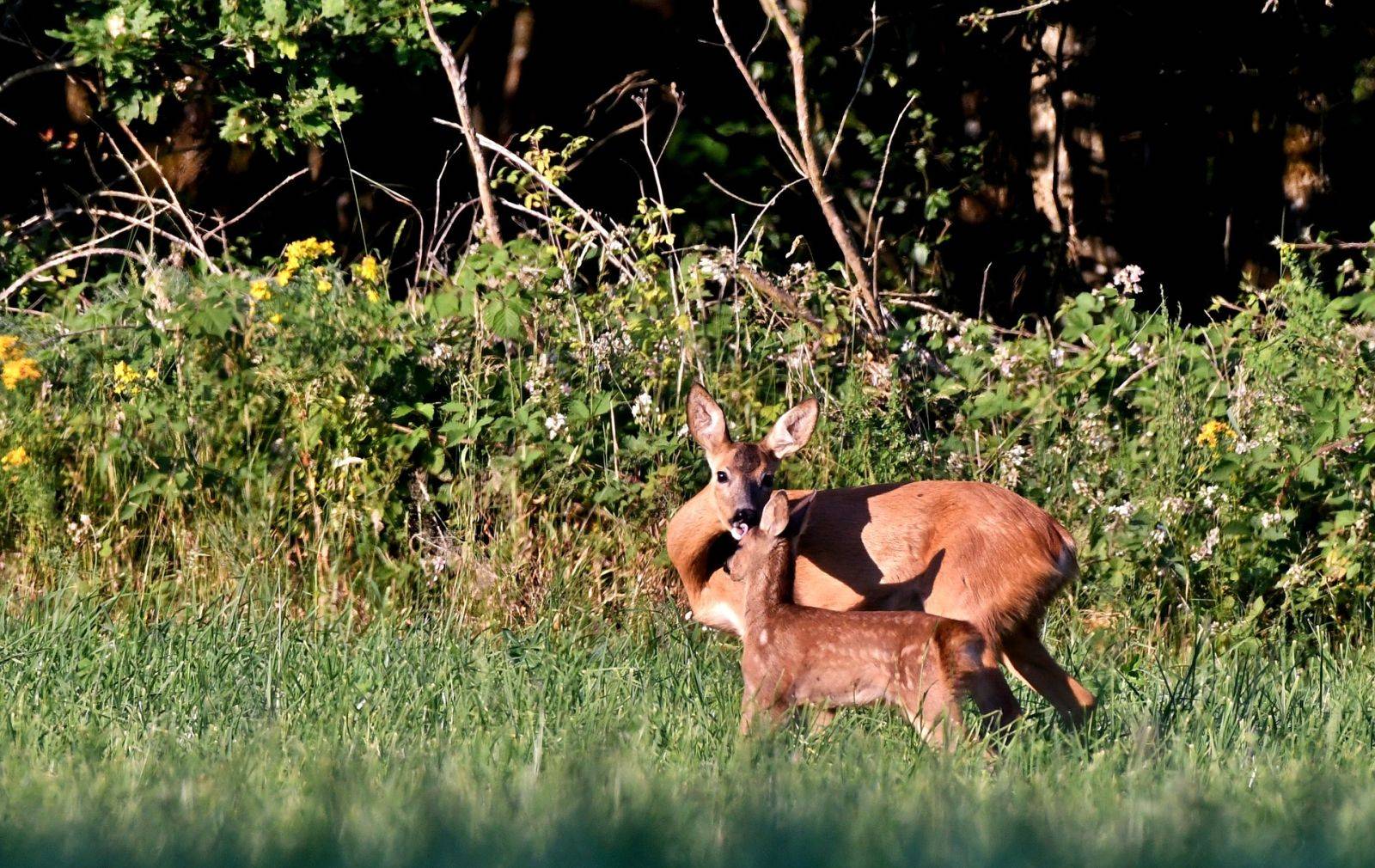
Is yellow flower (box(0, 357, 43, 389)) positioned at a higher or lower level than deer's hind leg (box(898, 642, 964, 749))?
lower

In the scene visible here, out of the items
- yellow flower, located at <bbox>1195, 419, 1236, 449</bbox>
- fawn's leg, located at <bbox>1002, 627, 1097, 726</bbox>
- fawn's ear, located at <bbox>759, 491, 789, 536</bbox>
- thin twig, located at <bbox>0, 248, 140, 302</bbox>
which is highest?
fawn's ear, located at <bbox>759, 491, 789, 536</bbox>

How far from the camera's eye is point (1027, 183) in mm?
11242

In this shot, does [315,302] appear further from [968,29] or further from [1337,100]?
[1337,100]

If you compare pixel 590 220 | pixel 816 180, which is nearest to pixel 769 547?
pixel 590 220

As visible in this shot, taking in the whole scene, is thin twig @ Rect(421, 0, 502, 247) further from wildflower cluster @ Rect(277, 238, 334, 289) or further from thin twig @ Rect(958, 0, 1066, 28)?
thin twig @ Rect(958, 0, 1066, 28)

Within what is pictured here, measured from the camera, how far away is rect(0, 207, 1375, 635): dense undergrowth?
7.00m

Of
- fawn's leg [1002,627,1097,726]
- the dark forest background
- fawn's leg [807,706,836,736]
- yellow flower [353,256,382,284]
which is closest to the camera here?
fawn's leg [807,706,836,736]

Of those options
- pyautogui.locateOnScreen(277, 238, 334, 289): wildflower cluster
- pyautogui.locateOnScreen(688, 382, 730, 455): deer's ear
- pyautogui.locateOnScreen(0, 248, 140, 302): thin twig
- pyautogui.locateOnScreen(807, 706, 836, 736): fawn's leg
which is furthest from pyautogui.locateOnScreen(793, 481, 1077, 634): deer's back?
pyautogui.locateOnScreen(0, 248, 140, 302): thin twig

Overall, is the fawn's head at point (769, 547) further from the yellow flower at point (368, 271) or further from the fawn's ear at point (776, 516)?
the yellow flower at point (368, 271)

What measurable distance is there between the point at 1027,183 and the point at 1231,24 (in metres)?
1.56

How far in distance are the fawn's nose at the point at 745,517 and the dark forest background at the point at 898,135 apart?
417 centimetres

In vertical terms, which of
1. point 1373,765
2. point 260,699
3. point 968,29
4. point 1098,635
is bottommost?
point 1098,635

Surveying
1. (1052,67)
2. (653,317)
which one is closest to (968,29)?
(1052,67)

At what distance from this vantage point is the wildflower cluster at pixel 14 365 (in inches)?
285
